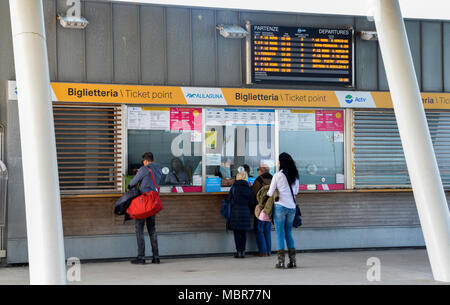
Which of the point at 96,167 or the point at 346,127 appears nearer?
the point at 96,167

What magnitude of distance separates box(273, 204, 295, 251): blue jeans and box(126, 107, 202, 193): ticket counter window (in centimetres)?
225

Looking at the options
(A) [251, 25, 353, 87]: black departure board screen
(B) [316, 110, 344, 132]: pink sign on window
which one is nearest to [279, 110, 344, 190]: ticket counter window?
(B) [316, 110, 344, 132]: pink sign on window

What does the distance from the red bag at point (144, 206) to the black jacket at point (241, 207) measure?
1.38m

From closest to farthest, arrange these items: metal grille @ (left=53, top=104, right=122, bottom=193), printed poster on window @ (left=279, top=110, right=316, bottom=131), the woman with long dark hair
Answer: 1. the woman with long dark hair
2. metal grille @ (left=53, top=104, right=122, bottom=193)
3. printed poster on window @ (left=279, top=110, right=316, bottom=131)

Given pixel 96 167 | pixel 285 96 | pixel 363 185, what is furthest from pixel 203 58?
pixel 363 185

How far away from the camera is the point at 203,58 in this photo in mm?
11664

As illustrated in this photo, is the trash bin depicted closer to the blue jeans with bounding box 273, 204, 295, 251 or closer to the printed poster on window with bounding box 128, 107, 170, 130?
the printed poster on window with bounding box 128, 107, 170, 130

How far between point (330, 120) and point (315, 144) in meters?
0.54

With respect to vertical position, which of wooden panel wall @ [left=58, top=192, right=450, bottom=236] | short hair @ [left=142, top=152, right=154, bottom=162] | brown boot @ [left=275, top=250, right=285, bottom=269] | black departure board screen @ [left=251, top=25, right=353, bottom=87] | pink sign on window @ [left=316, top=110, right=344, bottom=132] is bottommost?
brown boot @ [left=275, top=250, right=285, bottom=269]

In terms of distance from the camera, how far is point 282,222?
31.8 ft

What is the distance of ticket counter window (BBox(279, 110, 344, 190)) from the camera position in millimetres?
12078

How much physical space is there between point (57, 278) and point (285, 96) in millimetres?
6742

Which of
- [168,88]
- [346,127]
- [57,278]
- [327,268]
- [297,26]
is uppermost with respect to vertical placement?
[297,26]
